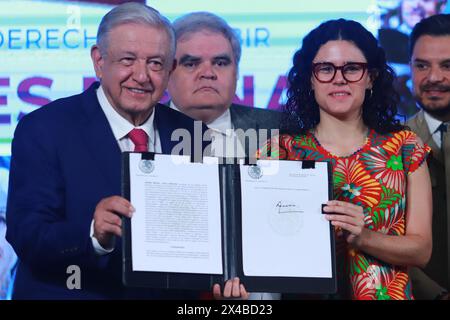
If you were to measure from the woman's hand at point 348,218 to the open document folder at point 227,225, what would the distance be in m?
0.04

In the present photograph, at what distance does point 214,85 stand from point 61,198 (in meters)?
0.90

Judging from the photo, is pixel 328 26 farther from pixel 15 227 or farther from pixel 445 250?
pixel 15 227

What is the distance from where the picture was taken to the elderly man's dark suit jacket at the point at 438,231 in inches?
141

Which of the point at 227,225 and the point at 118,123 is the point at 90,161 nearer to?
the point at 118,123

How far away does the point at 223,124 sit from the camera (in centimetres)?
372

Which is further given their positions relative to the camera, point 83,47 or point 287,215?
point 83,47

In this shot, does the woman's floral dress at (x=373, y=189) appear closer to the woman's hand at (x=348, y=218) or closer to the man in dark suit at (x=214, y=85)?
the woman's hand at (x=348, y=218)


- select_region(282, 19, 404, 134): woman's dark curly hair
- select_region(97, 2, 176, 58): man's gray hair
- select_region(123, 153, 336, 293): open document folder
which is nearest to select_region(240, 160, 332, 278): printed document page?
select_region(123, 153, 336, 293): open document folder

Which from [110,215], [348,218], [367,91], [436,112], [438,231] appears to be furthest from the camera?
[436,112]

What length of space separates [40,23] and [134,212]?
119cm

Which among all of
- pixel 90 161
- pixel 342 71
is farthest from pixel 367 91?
pixel 90 161

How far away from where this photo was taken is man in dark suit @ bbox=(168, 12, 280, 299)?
3.66 metres

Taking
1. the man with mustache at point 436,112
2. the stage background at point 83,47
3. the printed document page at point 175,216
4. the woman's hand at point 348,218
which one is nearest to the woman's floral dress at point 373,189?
the woman's hand at point 348,218
